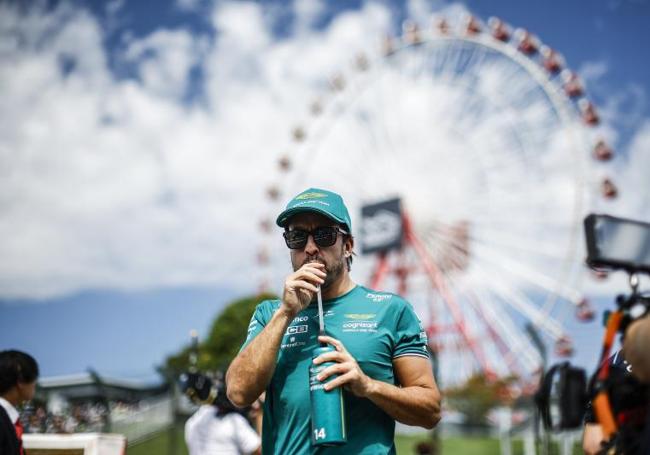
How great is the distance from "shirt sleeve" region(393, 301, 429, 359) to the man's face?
0.25 metres

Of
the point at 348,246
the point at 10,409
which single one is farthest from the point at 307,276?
the point at 10,409

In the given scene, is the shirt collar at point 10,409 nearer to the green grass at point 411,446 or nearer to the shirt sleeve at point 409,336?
the shirt sleeve at point 409,336

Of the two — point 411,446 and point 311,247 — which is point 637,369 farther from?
point 411,446

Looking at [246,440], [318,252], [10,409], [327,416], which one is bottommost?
[246,440]

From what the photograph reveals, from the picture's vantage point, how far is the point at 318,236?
232cm

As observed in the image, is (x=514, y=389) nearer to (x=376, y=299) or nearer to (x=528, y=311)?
(x=528, y=311)

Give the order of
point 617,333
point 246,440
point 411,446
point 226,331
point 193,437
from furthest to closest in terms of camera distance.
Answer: point 226,331 < point 411,446 < point 193,437 < point 246,440 < point 617,333

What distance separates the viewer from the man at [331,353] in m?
2.09

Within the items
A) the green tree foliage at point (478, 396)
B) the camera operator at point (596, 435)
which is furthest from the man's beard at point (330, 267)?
the green tree foliage at point (478, 396)

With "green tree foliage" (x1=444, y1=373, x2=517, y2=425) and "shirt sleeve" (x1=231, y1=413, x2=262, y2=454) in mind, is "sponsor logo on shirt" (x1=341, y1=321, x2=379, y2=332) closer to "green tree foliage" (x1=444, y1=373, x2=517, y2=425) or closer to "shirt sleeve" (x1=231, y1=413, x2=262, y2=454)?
"shirt sleeve" (x1=231, y1=413, x2=262, y2=454)

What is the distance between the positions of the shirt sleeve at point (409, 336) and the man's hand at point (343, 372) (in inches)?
10.7

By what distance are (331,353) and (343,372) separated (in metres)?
0.06

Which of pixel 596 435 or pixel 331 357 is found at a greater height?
pixel 331 357

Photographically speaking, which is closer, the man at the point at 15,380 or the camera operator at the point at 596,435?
the camera operator at the point at 596,435
